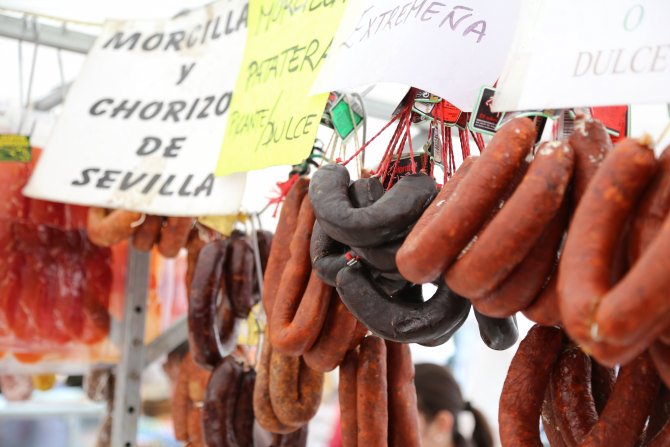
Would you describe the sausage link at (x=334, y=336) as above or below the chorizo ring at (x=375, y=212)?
below

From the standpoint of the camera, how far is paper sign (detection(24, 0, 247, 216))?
194cm

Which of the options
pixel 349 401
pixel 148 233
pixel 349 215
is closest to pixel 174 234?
pixel 148 233

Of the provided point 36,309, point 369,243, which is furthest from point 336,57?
point 36,309

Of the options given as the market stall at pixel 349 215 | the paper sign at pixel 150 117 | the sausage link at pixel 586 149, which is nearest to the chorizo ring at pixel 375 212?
the market stall at pixel 349 215

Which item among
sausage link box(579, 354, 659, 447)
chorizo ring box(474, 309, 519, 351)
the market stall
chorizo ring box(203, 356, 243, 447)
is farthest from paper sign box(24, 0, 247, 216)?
sausage link box(579, 354, 659, 447)

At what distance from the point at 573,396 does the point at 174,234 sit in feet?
4.69

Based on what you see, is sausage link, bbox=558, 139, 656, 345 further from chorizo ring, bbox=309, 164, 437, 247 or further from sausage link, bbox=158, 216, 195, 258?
sausage link, bbox=158, 216, 195, 258

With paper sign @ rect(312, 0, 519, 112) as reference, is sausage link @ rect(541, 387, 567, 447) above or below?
below

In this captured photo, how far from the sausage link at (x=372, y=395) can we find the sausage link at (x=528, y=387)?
0.97 feet

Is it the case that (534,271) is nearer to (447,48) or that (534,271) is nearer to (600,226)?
(600,226)

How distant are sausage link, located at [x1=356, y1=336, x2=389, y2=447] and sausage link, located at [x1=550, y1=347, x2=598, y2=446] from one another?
333 mm

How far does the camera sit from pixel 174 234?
2150 millimetres

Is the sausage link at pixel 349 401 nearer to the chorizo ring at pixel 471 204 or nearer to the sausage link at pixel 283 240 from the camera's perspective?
the sausage link at pixel 283 240

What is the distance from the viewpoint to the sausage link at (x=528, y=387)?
0.96m
